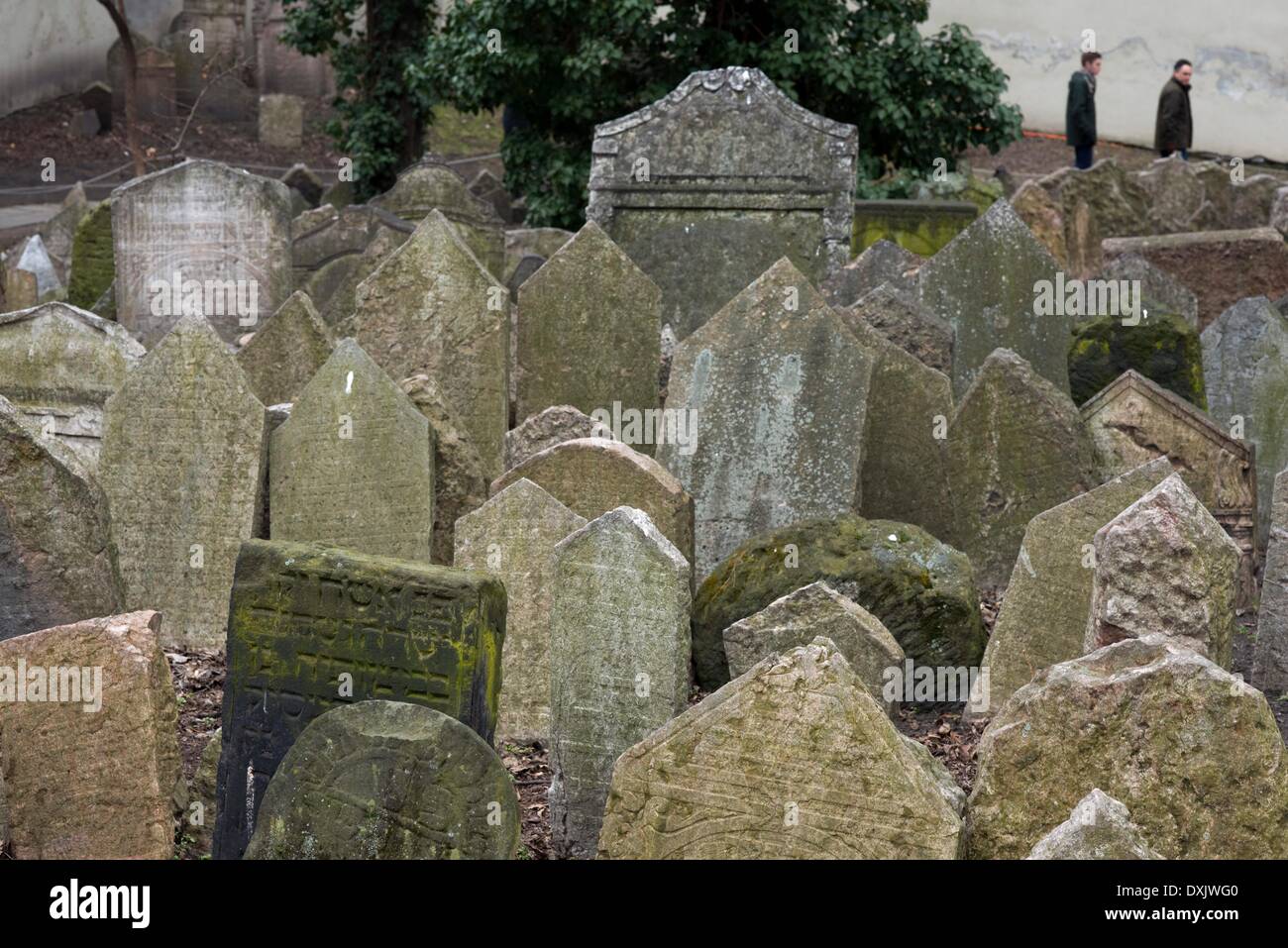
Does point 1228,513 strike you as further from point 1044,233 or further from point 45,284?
point 45,284

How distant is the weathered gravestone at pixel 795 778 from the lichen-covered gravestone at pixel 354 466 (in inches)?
129

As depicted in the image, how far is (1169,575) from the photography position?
234 inches

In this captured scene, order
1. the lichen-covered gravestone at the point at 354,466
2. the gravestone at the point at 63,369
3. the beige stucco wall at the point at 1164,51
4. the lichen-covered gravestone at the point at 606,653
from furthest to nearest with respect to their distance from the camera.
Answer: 1. the beige stucco wall at the point at 1164,51
2. the gravestone at the point at 63,369
3. the lichen-covered gravestone at the point at 354,466
4. the lichen-covered gravestone at the point at 606,653

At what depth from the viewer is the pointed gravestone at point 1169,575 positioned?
5.94m

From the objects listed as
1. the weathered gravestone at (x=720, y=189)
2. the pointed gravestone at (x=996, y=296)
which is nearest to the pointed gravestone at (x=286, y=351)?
the weathered gravestone at (x=720, y=189)

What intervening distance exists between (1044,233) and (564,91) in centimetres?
447

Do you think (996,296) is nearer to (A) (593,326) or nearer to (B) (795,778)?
(A) (593,326)

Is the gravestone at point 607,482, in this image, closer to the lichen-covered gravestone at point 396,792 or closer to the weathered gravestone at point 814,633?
the weathered gravestone at point 814,633

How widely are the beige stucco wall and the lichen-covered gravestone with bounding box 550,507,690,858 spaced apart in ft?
63.9

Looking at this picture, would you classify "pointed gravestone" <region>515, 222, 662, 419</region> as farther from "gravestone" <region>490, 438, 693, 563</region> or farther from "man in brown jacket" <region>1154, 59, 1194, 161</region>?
"man in brown jacket" <region>1154, 59, 1194, 161</region>

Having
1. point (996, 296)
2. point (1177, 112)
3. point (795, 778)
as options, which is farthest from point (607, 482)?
point (1177, 112)

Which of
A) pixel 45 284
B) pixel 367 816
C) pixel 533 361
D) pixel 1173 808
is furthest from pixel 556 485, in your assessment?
pixel 45 284

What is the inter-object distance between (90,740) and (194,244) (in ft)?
21.1

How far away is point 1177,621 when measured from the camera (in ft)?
19.5
